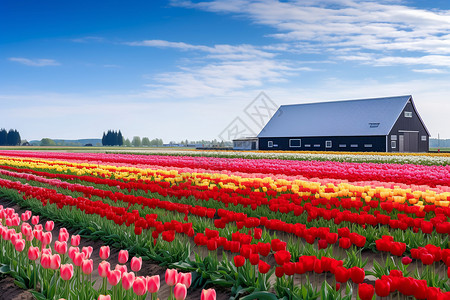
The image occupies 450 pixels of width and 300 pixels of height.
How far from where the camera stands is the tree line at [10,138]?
13775cm

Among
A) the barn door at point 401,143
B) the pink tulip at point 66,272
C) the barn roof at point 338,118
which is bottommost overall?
the pink tulip at point 66,272

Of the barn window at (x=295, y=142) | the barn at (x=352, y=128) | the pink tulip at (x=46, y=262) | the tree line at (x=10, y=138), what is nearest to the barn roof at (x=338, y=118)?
the barn at (x=352, y=128)

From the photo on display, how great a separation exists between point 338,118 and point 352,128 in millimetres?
3118

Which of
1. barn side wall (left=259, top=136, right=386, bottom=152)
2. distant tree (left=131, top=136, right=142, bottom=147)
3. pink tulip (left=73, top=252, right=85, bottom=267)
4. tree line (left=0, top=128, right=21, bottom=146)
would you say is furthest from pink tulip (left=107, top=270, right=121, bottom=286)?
distant tree (left=131, top=136, right=142, bottom=147)

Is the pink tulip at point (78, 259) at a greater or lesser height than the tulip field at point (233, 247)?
greater

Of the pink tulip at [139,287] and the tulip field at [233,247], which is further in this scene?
the tulip field at [233,247]

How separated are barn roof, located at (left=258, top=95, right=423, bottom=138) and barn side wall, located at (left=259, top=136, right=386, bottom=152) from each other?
46 centimetres

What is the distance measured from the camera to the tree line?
13775 cm

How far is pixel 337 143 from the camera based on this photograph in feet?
149

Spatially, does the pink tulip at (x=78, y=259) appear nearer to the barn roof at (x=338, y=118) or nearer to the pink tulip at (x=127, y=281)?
the pink tulip at (x=127, y=281)

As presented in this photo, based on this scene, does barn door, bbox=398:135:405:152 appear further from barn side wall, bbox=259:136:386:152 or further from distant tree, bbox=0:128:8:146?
distant tree, bbox=0:128:8:146

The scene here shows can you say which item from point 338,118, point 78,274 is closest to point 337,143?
point 338,118

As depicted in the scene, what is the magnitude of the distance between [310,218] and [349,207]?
1083mm

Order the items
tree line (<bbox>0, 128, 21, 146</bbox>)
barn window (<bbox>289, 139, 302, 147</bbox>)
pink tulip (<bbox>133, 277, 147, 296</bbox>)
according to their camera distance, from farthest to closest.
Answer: tree line (<bbox>0, 128, 21, 146</bbox>)
barn window (<bbox>289, 139, 302, 147</bbox>)
pink tulip (<bbox>133, 277, 147, 296</bbox>)
